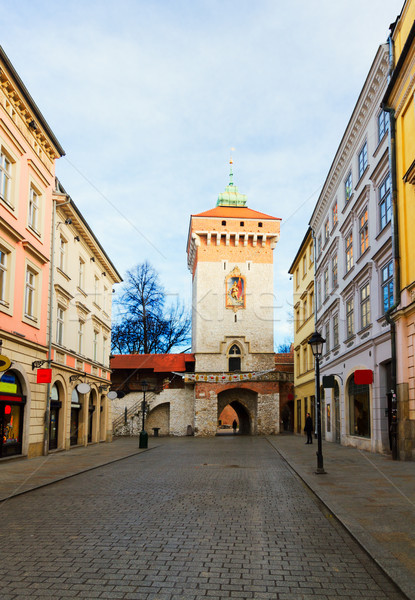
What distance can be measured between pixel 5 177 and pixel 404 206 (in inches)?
489

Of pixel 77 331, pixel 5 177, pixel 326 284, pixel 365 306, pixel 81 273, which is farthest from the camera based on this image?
pixel 326 284

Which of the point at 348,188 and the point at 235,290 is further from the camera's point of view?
the point at 235,290

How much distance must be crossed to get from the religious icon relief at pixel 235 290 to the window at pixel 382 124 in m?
28.6

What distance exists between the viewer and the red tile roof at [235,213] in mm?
49812

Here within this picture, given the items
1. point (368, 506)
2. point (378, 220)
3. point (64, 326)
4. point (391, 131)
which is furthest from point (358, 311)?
point (368, 506)

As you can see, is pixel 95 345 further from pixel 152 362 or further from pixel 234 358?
pixel 234 358

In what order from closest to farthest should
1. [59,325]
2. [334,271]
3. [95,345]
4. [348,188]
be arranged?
[59,325] < [348,188] < [334,271] < [95,345]

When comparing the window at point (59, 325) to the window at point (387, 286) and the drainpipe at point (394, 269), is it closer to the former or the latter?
the window at point (387, 286)

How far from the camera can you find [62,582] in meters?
5.21

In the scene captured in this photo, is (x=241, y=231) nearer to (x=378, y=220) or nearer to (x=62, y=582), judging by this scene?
(x=378, y=220)

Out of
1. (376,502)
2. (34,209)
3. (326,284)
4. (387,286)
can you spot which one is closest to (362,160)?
(387,286)

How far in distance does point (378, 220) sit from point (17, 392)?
13.7m

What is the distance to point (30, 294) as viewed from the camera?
20.1 m

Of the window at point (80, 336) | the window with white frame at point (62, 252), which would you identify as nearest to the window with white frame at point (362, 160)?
the window with white frame at point (62, 252)
